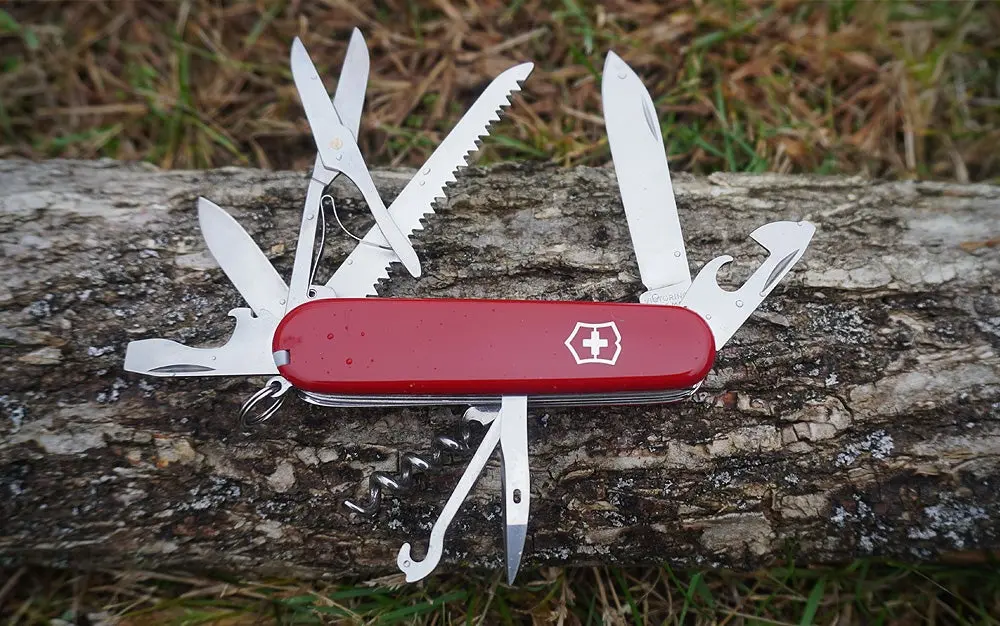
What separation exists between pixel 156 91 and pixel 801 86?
2.42 metres

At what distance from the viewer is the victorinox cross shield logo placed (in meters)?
1.68

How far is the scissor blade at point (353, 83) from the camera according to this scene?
70.6 inches

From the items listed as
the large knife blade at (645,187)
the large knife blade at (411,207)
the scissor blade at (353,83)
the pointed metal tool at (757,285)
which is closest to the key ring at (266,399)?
the large knife blade at (411,207)

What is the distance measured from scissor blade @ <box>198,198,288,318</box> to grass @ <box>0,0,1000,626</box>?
2.78 ft

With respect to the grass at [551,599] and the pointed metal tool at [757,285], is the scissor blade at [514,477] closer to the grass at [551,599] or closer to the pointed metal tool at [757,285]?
the grass at [551,599]

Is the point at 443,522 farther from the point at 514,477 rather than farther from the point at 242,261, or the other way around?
the point at 242,261

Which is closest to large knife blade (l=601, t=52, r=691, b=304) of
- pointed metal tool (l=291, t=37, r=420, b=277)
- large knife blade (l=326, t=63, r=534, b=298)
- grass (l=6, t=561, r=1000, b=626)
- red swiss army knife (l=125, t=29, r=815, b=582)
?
red swiss army knife (l=125, t=29, r=815, b=582)

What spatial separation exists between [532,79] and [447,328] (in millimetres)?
1325

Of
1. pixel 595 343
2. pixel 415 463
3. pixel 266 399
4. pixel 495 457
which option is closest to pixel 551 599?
pixel 495 457

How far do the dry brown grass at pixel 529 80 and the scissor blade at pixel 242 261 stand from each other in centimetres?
85

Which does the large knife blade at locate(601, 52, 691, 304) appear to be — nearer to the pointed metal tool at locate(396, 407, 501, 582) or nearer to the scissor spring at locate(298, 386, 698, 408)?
the scissor spring at locate(298, 386, 698, 408)

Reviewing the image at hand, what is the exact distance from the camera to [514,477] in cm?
161

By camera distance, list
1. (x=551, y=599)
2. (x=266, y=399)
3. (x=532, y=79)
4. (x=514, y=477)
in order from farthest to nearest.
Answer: (x=532, y=79) < (x=551, y=599) < (x=266, y=399) < (x=514, y=477)

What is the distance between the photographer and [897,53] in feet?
8.79
